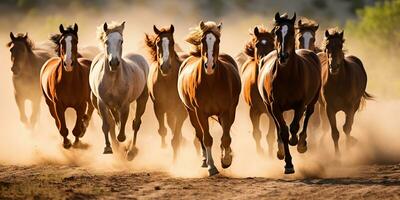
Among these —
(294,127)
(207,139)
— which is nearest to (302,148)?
(294,127)

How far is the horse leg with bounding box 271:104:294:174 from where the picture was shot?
12750mm

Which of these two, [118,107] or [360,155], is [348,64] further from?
[118,107]

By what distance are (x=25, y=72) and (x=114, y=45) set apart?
6.37m

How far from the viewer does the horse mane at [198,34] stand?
13148 mm

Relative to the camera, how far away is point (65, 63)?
15.2m

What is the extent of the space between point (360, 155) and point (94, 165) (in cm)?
446

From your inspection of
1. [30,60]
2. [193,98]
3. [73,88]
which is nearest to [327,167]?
[193,98]

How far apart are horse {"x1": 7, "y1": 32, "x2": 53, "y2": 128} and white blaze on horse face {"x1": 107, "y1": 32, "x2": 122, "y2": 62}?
222 inches

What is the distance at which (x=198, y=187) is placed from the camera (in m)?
12.0

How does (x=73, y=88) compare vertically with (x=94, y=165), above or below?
above

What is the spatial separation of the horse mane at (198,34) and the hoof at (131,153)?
217cm

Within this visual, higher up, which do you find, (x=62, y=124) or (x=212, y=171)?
(x=62, y=124)

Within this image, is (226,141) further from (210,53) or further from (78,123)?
(78,123)

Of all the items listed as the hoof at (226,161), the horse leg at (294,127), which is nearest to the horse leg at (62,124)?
the hoof at (226,161)
